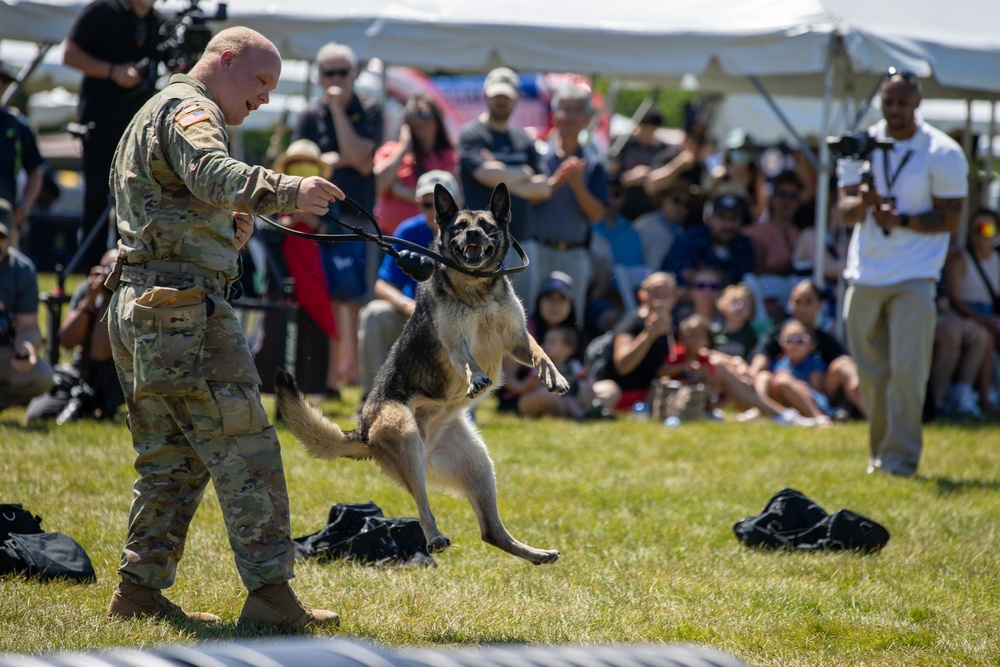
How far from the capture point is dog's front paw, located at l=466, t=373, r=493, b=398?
4348mm

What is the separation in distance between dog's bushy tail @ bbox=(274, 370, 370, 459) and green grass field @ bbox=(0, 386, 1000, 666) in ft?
1.90

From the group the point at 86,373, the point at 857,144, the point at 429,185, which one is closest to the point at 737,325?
the point at 857,144

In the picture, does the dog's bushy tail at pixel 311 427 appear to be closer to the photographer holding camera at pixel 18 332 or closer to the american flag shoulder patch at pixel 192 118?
the american flag shoulder patch at pixel 192 118

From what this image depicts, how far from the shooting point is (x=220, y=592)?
14.5 ft

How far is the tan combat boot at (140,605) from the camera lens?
3949 millimetres

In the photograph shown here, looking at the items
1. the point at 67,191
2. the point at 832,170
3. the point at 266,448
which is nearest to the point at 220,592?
the point at 266,448

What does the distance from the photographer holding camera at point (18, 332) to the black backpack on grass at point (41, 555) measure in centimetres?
281

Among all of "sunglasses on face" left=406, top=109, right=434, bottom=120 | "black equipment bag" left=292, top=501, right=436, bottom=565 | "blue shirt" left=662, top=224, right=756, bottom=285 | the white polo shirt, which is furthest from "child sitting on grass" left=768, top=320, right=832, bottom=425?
"black equipment bag" left=292, top=501, right=436, bottom=565

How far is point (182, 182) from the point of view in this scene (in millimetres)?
3641

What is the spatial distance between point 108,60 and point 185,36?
0.97m

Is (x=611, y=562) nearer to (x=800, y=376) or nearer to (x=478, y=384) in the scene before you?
→ (x=478, y=384)

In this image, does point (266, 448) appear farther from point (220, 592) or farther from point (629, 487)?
point (629, 487)

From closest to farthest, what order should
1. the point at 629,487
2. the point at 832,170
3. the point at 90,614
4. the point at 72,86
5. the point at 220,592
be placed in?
the point at 90,614, the point at 220,592, the point at 629,487, the point at 832,170, the point at 72,86

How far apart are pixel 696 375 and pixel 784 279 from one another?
7.30ft
